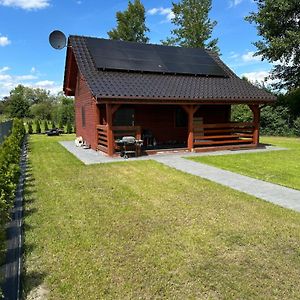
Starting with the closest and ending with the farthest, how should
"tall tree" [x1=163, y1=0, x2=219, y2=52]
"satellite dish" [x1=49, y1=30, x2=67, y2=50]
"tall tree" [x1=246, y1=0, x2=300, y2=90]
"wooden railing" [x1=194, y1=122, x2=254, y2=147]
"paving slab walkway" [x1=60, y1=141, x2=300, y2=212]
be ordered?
1. "paving slab walkway" [x1=60, y1=141, x2=300, y2=212]
2. "wooden railing" [x1=194, y1=122, x2=254, y2=147]
3. "satellite dish" [x1=49, y1=30, x2=67, y2=50]
4. "tall tree" [x1=246, y1=0, x2=300, y2=90]
5. "tall tree" [x1=163, y1=0, x2=219, y2=52]

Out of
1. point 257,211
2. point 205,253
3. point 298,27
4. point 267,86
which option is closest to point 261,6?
point 298,27

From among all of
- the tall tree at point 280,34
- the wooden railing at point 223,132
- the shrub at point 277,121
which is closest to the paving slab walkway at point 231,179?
the wooden railing at point 223,132

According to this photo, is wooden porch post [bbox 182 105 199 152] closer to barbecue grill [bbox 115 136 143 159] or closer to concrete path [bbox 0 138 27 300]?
barbecue grill [bbox 115 136 143 159]

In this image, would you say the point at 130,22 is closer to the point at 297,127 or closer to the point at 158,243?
the point at 297,127

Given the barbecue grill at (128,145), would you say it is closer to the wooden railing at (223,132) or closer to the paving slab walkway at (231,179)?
the paving slab walkway at (231,179)

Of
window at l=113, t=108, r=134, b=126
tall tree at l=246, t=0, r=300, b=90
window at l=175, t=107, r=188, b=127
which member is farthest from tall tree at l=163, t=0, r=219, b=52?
window at l=113, t=108, r=134, b=126

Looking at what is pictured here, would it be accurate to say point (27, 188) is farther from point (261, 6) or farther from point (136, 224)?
point (261, 6)

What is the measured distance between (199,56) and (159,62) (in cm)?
315

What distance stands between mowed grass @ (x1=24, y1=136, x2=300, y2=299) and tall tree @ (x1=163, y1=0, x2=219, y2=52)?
28.5 metres

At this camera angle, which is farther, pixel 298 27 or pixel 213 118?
pixel 298 27

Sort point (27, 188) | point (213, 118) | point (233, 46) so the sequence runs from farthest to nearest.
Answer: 1. point (233, 46)
2. point (213, 118)
3. point (27, 188)

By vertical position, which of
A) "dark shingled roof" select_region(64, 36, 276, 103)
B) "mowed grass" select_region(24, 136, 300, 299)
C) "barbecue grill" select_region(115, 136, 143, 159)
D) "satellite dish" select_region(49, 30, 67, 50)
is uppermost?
"satellite dish" select_region(49, 30, 67, 50)

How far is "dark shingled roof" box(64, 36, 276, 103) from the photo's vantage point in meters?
11.6

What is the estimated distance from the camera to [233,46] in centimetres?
3020
